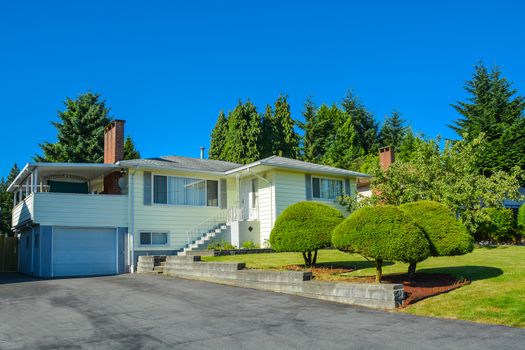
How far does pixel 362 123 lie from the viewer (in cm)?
5494

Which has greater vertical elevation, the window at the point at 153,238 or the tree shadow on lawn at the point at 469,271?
the window at the point at 153,238

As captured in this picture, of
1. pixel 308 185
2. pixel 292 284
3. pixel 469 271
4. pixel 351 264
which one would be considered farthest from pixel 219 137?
pixel 292 284

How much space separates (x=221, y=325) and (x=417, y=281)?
6.05 metres

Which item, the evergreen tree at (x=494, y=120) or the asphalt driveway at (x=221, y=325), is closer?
the asphalt driveway at (x=221, y=325)

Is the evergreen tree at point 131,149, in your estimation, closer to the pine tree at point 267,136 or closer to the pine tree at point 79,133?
the pine tree at point 79,133

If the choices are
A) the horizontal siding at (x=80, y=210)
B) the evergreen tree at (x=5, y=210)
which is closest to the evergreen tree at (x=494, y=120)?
the horizontal siding at (x=80, y=210)

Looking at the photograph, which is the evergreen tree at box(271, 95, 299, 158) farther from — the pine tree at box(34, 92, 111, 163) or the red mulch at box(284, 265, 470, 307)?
the red mulch at box(284, 265, 470, 307)

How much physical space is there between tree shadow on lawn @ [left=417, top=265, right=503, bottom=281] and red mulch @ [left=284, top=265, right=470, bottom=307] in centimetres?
41

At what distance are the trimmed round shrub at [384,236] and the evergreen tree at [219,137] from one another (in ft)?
122

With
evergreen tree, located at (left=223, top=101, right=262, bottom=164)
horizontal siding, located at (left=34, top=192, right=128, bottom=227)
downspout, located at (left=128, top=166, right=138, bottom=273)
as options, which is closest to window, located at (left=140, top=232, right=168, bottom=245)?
downspout, located at (left=128, top=166, right=138, bottom=273)

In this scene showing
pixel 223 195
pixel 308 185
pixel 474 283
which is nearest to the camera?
pixel 474 283

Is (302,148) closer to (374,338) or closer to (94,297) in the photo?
(94,297)

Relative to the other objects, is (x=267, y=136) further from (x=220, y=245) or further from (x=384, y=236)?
(x=384, y=236)

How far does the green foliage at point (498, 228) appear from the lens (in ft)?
86.9
